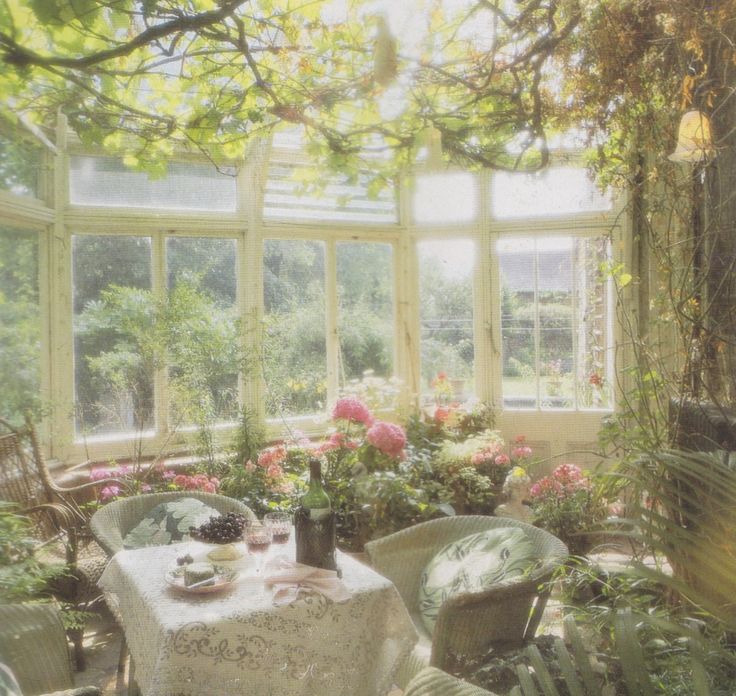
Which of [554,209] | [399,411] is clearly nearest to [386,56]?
[554,209]

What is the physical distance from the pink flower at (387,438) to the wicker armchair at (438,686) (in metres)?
2.52

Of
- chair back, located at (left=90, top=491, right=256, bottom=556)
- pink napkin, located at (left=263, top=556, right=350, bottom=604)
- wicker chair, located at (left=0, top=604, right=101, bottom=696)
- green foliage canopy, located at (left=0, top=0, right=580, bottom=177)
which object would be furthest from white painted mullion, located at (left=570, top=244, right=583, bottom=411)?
wicker chair, located at (left=0, top=604, right=101, bottom=696)

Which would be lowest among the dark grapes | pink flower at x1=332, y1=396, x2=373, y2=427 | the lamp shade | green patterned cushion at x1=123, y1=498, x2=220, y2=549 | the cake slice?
green patterned cushion at x1=123, y1=498, x2=220, y2=549

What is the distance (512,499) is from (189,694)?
3090 mm

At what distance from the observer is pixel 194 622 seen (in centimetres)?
183

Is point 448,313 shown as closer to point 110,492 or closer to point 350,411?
point 350,411

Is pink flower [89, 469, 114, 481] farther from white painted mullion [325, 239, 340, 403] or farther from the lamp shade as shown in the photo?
the lamp shade

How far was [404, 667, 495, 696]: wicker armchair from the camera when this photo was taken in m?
1.30

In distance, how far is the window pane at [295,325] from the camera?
508cm

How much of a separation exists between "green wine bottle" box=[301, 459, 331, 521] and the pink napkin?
168mm

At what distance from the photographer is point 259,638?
6.14 ft

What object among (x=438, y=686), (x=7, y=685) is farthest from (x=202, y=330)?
(x=438, y=686)

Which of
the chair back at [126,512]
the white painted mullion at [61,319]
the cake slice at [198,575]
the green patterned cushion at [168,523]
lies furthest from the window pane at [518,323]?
the cake slice at [198,575]

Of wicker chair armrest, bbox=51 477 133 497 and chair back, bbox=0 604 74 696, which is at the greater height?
wicker chair armrest, bbox=51 477 133 497
